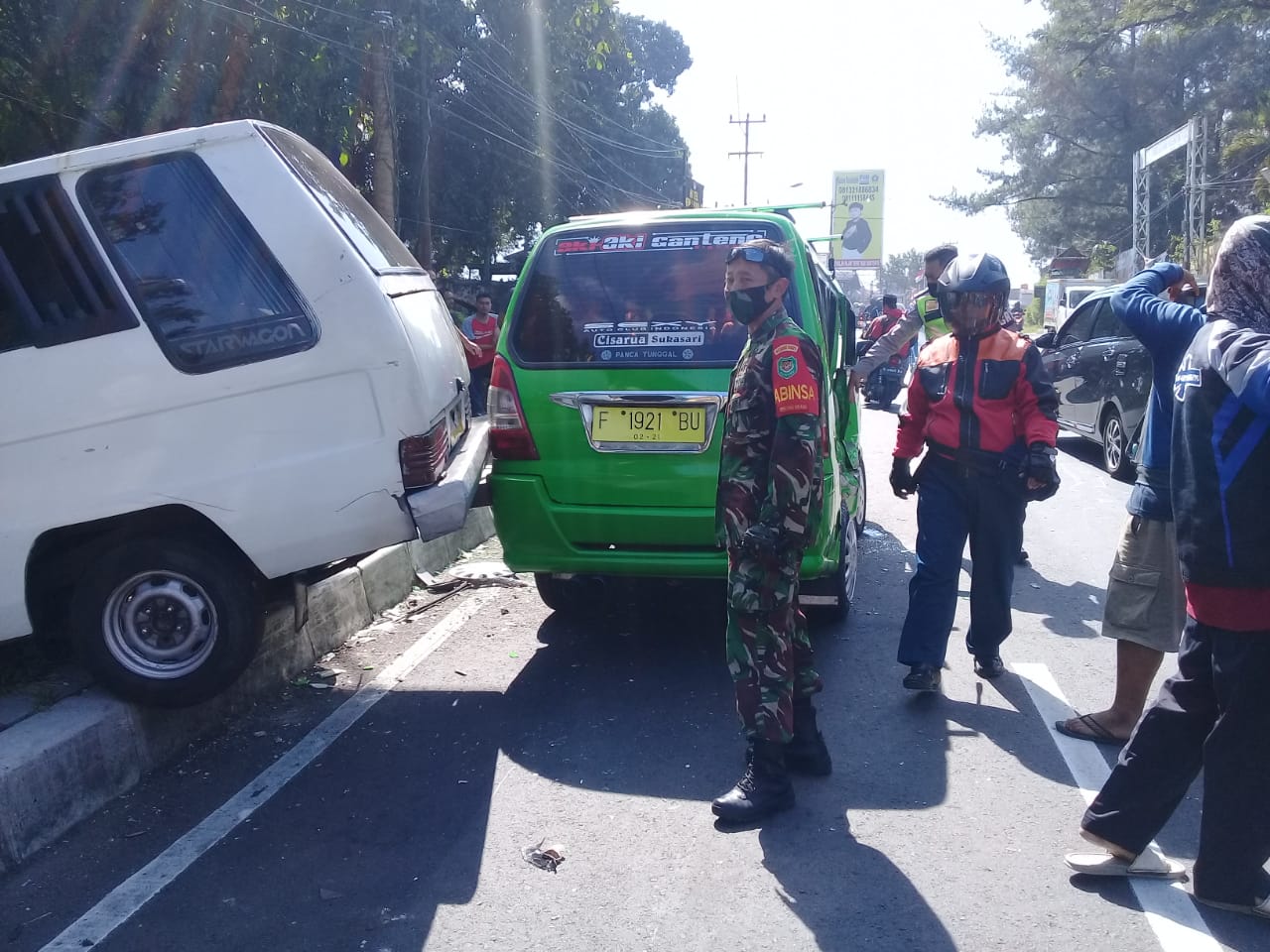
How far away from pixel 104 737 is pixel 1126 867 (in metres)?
3.37

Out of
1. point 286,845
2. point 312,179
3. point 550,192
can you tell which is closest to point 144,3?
point 312,179

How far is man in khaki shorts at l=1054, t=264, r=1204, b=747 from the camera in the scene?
371 cm

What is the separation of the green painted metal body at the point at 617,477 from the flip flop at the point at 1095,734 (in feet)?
3.85

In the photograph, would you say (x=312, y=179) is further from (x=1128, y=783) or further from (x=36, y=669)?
(x=1128, y=783)

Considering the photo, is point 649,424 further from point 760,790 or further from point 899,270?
point 899,270

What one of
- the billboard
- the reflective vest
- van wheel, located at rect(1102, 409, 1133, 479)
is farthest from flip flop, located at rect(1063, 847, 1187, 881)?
the billboard

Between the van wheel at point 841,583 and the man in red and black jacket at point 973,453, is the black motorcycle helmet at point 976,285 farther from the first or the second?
the van wheel at point 841,583

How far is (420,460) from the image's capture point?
4348 mm

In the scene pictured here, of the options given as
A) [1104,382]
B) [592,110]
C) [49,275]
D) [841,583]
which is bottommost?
[841,583]

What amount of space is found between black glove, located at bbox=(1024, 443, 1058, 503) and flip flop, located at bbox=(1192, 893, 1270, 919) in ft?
6.00

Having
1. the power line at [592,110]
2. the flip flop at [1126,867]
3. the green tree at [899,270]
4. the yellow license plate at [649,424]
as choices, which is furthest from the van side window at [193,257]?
the green tree at [899,270]

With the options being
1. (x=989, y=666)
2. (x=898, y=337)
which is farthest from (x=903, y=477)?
(x=898, y=337)

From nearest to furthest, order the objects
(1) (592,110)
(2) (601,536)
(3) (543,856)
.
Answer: (3) (543,856) → (2) (601,536) → (1) (592,110)

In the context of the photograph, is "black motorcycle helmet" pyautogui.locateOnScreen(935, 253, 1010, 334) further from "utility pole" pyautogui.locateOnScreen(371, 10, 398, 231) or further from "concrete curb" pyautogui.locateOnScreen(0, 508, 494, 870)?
"utility pole" pyautogui.locateOnScreen(371, 10, 398, 231)
